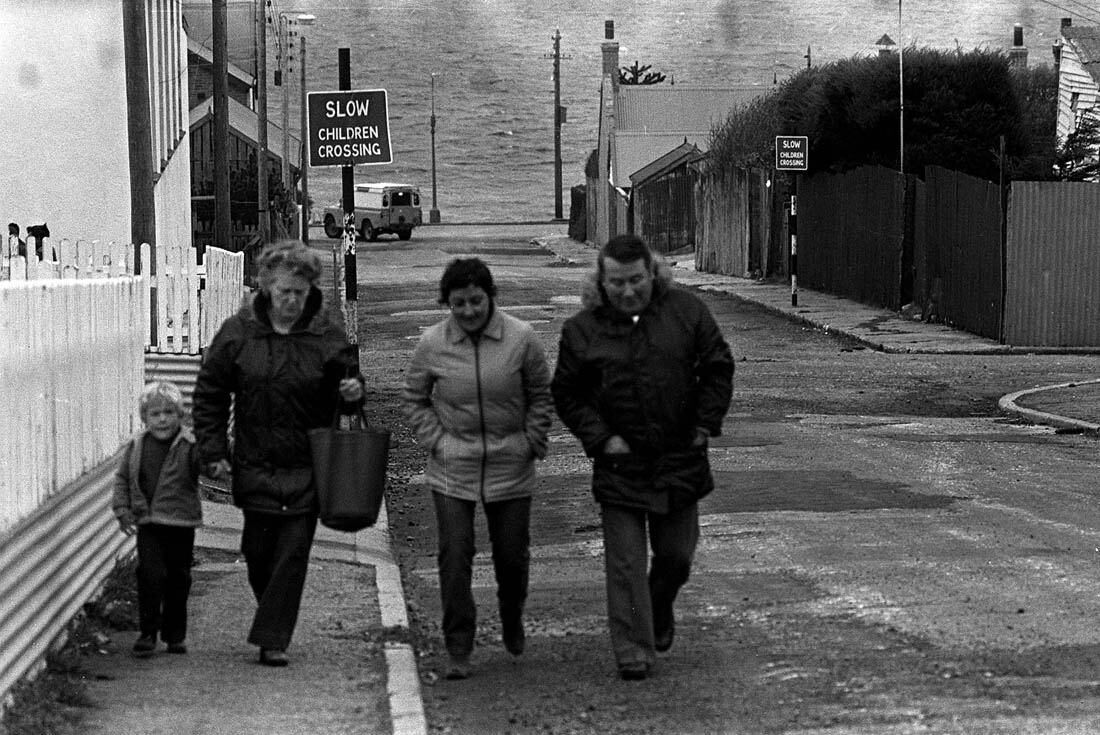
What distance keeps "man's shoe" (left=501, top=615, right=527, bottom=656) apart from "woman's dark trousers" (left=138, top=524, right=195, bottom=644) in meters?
1.35

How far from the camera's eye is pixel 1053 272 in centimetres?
2498

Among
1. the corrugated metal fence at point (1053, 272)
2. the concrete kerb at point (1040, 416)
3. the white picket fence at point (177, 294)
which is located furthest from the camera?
the corrugated metal fence at point (1053, 272)

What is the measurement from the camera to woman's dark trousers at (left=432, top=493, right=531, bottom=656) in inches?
301

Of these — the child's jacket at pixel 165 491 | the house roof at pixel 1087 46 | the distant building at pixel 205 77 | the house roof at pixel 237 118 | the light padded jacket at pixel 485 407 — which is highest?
the distant building at pixel 205 77

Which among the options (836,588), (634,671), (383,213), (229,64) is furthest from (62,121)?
(229,64)

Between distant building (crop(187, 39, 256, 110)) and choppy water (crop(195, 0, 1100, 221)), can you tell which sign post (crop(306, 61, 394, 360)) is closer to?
distant building (crop(187, 39, 256, 110))

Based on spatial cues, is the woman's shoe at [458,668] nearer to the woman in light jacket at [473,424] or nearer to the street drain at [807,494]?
the woman in light jacket at [473,424]

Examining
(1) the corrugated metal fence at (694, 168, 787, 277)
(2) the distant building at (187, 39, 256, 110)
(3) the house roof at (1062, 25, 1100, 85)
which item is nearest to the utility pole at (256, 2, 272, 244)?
(1) the corrugated metal fence at (694, 168, 787, 277)

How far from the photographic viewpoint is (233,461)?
7.67m

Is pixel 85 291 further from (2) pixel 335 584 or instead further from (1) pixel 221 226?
(1) pixel 221 226

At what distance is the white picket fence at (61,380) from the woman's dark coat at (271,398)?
2.11 feet

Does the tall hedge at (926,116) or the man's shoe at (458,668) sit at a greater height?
the tall hedge at (926,116)

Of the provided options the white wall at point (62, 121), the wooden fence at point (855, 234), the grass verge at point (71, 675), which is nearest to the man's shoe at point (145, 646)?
the grass verge at point (71, 675)

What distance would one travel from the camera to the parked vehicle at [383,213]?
71250 millimetres
